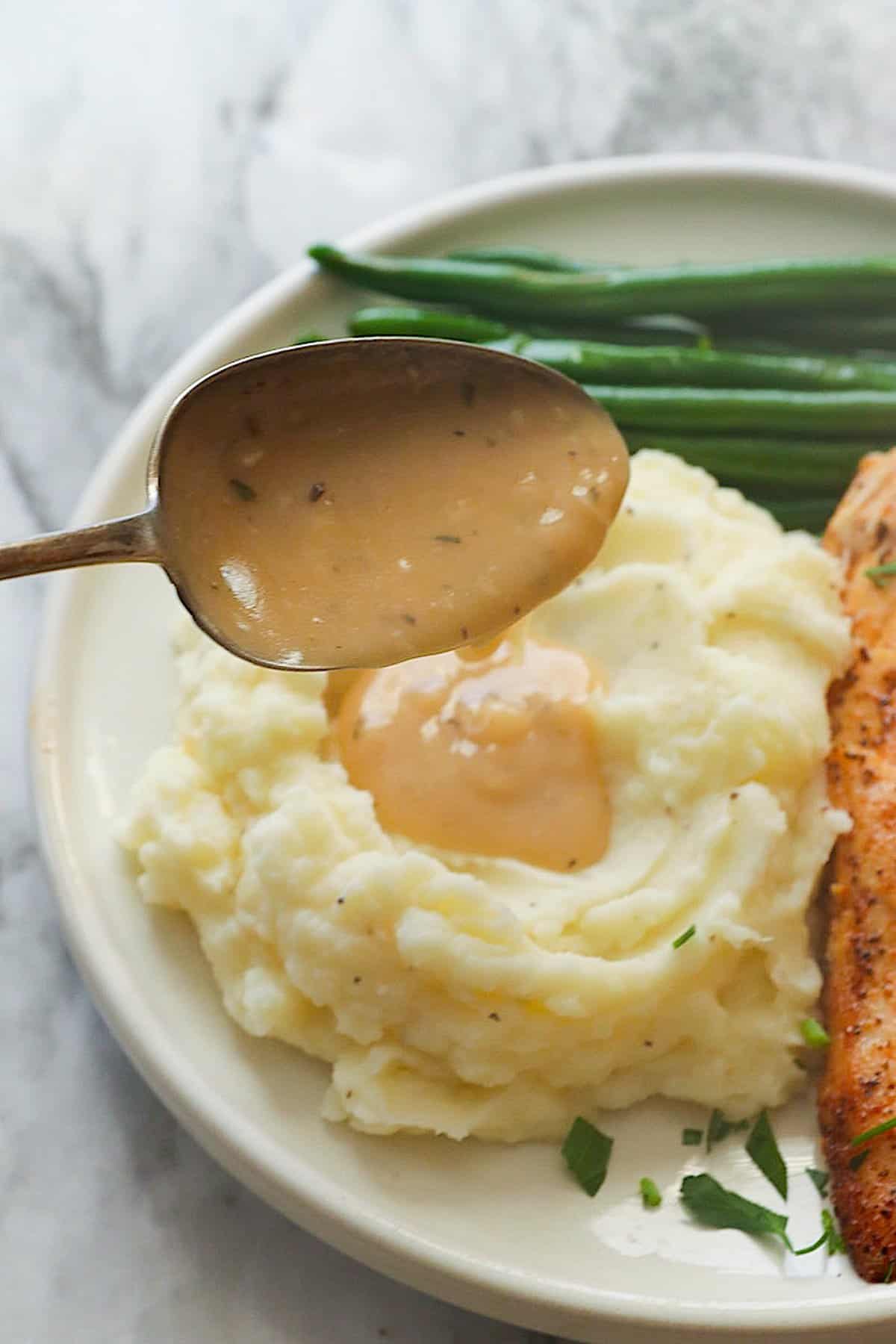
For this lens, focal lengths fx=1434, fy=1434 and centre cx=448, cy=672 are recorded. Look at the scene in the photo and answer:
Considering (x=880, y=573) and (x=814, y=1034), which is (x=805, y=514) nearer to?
(x=880, y=573)

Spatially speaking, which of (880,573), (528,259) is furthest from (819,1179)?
(528,259)

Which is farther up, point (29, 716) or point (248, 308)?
point (248, 308)

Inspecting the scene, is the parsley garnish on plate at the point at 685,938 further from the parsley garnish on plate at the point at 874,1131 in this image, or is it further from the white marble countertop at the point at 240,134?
the white marble countertop at the point at 240,134

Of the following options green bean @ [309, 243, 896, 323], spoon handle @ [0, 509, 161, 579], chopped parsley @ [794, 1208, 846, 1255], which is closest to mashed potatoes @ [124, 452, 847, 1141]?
chopped parsley @ [794, 1208, 846, 1255]

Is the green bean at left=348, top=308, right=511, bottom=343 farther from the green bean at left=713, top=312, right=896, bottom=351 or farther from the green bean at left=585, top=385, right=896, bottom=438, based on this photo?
the green bean at left=713, top=312, right=896, bottom=351

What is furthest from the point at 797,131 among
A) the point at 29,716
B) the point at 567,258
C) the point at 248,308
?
the point at 29,716

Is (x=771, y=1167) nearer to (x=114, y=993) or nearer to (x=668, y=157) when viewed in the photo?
(x=114, y=993)

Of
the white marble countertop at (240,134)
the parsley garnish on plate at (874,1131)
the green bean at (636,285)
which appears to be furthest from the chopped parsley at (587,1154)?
the green bean at (636,285)
